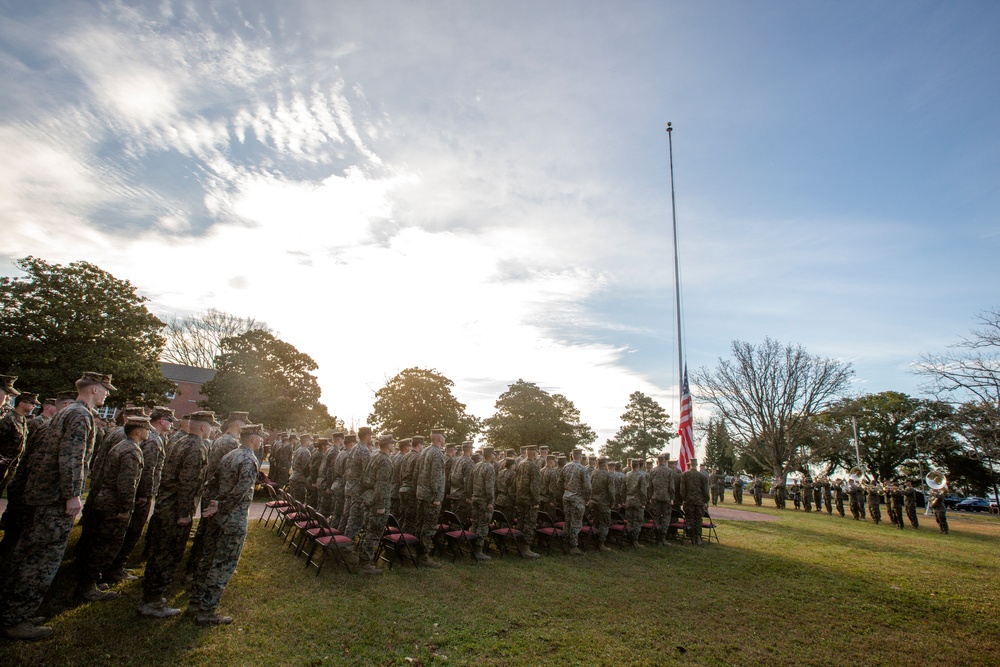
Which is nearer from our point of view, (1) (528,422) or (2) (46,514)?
(2) (46,514)

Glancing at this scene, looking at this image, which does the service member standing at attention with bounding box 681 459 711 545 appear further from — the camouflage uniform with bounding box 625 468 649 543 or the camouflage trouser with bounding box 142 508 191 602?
the camouflage trouser with bounding box 142 508 191 602

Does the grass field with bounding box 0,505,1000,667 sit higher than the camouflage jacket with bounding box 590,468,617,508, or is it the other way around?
the camouflage jacket with bounding box 590,468,617,508

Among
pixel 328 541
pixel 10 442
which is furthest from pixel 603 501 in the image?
pixel 10 442

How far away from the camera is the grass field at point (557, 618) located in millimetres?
4828

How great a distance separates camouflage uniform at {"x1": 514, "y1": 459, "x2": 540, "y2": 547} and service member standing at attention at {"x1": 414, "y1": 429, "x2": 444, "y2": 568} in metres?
2.33

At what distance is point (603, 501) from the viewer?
37.6 ft

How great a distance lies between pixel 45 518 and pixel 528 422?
4487 cm

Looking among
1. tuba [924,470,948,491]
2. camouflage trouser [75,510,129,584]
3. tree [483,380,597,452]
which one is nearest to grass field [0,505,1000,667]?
camouflage trouser [75,510,129,584]

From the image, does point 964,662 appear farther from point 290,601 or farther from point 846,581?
point 290,601

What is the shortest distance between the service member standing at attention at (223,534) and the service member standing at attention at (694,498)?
1112cm

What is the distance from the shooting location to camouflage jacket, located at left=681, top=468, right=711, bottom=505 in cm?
1246

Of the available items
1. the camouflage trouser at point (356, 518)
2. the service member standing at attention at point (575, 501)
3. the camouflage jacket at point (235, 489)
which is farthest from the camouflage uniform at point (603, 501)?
the camouflage jacket at point (235, 489)

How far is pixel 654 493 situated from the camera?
12.6 meters

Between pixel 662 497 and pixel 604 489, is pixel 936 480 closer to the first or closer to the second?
pixel 662 497
